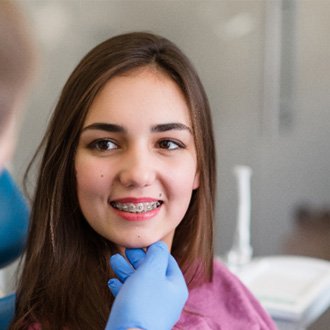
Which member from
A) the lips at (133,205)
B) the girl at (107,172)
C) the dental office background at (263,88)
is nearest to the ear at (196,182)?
the girl at (107,172)

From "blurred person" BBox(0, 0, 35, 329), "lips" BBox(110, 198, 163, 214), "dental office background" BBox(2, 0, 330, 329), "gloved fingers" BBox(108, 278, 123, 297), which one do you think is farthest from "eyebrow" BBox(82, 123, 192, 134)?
"dental office background" BBox(2, 0, 330, 329)

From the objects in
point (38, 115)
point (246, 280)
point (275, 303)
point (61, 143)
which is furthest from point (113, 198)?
point (38, 115)

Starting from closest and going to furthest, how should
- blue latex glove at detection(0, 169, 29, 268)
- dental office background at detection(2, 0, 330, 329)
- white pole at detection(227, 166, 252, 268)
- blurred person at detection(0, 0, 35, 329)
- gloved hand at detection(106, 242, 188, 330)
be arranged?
Result: blurred person at detection(0, 0, 35, 329) < gloved hand at detection(106, 242, 188, 330) < blue latex glove at detection(0, 169, 29, 268) < white pole at detection(227, 166, 252, 268) < dental office background at detection(2, 0, 330, 329)

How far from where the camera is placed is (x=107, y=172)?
0.93 m

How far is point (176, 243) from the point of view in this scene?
1102mm

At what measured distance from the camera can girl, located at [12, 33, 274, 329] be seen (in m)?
0.93

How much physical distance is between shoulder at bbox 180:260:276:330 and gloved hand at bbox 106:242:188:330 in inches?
7.6

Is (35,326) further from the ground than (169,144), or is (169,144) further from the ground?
(169,144)

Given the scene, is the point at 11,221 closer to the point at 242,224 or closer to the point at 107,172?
the point at 107,172

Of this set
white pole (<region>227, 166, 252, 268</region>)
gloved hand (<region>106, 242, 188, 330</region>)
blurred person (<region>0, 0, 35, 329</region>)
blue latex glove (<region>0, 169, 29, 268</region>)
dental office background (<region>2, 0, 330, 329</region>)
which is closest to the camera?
blurred person (<region>0, 0, 35, 329</region>)

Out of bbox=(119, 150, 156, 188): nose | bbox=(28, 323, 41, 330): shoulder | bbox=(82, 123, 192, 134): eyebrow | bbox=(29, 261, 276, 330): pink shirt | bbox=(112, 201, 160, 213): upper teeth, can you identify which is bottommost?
bbox=(29, 261, 276, 330): pink shirt

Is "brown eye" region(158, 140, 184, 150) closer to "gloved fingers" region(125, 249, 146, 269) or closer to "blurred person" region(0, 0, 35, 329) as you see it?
"gloved fingers" region(125, 249, 146, 269)

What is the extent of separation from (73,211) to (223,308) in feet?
1.07

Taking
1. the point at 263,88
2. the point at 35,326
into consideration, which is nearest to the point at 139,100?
the point at 35,326
